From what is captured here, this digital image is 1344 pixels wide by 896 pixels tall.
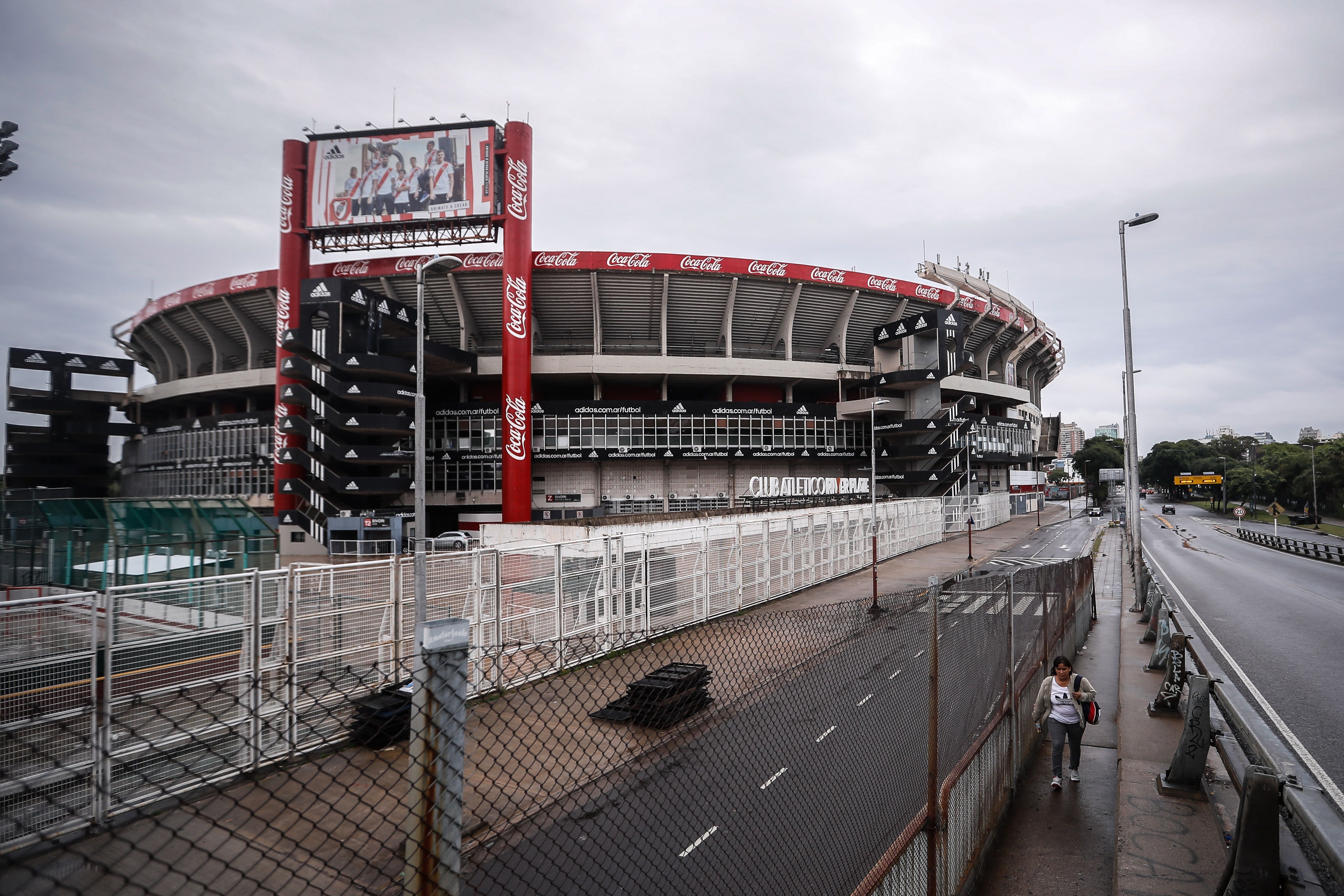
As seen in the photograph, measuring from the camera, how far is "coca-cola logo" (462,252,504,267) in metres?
48.7

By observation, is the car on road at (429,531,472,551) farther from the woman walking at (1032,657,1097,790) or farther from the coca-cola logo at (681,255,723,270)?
the woman walking at (1032,657,1097,790)

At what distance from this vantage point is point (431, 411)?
52.6 metres

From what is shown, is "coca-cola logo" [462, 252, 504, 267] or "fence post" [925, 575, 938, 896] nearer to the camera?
"fence post" [925, 575, 938, 896]

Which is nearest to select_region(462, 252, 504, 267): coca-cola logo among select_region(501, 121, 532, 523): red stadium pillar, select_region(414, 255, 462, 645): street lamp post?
select_region(501, 121, 532, 523): red stadium pillar

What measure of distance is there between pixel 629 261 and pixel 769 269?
11.4 metres

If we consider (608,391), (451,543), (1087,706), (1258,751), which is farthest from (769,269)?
(1258,751)

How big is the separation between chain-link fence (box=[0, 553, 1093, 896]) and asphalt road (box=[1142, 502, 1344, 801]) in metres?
3.83

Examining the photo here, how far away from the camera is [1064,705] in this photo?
26.8 ft

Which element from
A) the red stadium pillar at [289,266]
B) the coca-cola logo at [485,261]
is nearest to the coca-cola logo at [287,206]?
the red stadium pillar at [289,266]

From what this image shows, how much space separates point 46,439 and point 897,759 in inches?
3637

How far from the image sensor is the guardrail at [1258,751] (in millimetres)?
3549

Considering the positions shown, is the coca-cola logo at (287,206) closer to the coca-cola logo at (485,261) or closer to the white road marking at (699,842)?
the coca-cola logo at (485,261)

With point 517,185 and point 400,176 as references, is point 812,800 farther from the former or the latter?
point 400,176

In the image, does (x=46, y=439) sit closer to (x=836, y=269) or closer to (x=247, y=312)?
(x=247, y=312)
